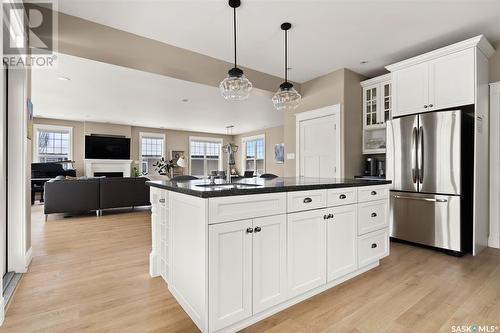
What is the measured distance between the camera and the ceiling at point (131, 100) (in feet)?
14.2

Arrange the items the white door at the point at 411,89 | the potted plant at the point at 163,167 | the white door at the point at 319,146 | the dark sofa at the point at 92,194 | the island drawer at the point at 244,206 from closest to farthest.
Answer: the island drawer at the point at 244,206, the white door at the point at 411,89, the white door at the point at 319,146, the dark sofa at the point at 92,194, the potted plant at the point at 163,167

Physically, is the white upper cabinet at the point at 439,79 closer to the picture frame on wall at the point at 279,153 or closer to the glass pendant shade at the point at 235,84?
the glass pendant shade at the point at 235,84

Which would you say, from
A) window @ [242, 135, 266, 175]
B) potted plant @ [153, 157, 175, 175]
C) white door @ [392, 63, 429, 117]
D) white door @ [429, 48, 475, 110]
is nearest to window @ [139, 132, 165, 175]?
potted plant @ [153, 157, 175, 175]

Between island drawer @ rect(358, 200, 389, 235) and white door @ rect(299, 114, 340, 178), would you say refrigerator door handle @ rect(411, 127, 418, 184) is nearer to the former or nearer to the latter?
island drawer @ rect(358, 200, 389, 235)

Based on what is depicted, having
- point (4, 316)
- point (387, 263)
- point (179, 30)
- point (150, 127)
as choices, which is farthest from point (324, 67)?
point (150, 127)

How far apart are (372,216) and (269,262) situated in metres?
1.32

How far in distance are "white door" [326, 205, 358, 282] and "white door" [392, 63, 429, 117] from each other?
201cm

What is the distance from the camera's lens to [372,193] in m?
2.49

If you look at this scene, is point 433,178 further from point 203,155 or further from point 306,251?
point 203,155

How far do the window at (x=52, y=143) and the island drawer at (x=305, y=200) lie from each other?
9229mm

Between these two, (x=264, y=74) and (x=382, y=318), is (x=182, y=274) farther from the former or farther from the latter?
(x=264, y=74)

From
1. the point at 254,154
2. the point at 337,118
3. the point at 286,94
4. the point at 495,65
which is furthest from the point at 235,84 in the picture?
the point at 254,154

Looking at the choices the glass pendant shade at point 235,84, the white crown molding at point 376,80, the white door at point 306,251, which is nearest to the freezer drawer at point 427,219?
the white crown molding at point 376,80

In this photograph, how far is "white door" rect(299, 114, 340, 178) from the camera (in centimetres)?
429
